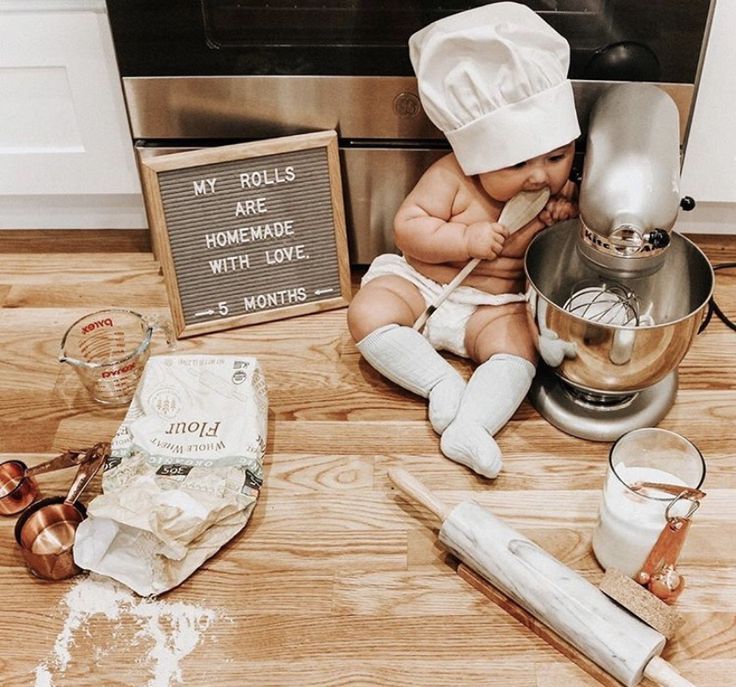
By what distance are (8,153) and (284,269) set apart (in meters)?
0.47

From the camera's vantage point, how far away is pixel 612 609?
88 centimetres

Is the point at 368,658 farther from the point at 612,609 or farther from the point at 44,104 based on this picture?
the point at 44,104

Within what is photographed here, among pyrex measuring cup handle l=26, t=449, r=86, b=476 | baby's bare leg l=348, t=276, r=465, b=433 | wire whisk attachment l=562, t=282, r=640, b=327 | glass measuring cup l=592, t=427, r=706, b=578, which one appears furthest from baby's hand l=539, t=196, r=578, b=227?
pyrex measuring cup handle l=26, t=449, r=86, b=476

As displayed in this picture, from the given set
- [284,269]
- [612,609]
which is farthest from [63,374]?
[612,609]

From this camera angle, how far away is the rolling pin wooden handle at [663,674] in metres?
0.84

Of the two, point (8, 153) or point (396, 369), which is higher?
point (8, 153)

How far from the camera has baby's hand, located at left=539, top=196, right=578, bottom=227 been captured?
3.89 feet

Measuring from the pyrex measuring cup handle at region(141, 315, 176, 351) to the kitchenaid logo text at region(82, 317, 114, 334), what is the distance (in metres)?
0.05

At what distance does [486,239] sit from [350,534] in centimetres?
41

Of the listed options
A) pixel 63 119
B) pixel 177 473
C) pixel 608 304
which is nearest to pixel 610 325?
pixel 608 304

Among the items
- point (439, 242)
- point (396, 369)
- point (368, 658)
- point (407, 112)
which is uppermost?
point (407, 112)

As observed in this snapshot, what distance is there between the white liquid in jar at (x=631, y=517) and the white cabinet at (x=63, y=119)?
2.91 ft

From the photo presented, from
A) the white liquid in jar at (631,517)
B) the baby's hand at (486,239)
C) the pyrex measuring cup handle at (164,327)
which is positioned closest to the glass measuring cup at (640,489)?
the white liquid in jar at (631,517)

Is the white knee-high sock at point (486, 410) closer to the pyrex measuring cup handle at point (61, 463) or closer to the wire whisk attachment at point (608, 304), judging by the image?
the wire whisk attachment at point (608, 304)
